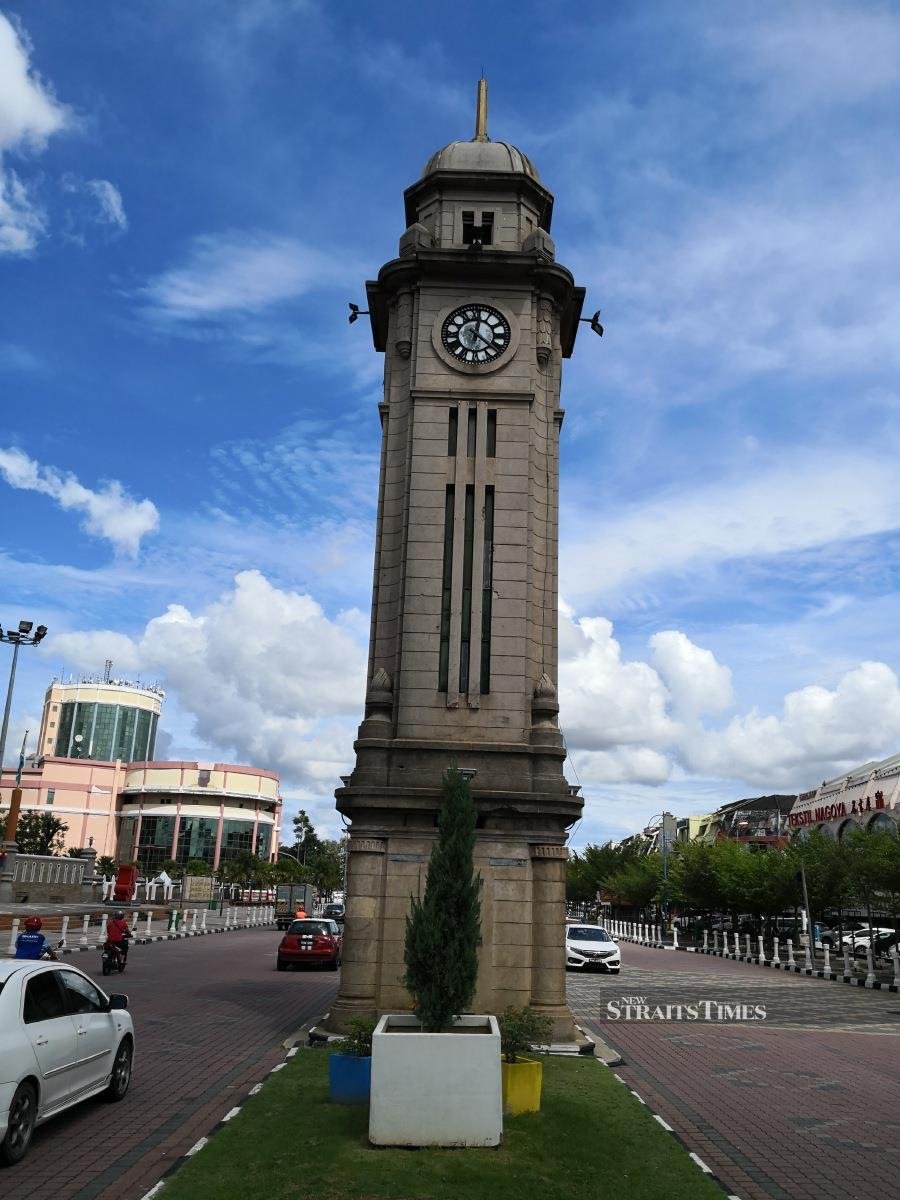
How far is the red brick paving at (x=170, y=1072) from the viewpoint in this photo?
965 centimetres

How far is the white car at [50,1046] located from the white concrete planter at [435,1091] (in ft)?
11.2

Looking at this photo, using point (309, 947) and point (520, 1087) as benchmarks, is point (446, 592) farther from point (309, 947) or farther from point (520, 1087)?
point (309, 947)

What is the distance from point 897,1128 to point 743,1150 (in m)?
2.73

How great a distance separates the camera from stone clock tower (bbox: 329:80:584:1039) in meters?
17.4

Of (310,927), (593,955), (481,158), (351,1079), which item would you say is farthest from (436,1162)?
(593,955)

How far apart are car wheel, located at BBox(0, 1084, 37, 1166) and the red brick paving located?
148mm

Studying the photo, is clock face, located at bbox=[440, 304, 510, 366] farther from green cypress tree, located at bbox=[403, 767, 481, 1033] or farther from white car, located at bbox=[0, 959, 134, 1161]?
white car, located at bbox=[0, 959, 134, 1161]

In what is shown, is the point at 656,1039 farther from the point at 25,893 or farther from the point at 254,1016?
the point at 25,893

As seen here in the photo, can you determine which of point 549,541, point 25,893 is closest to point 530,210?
point 549,541

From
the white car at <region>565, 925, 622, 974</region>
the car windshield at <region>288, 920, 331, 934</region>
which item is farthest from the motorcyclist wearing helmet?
the white car at <region>565, 925, 622, 974</region>

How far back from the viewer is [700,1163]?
10.6 meters

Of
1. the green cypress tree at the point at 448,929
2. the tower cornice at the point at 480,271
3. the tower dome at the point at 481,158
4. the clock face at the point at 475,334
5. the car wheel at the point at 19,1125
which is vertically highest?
the tower dome at the point at 481,158

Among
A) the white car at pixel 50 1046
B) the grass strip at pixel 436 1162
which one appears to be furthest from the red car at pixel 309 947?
the grass strip at pixel 436 1162

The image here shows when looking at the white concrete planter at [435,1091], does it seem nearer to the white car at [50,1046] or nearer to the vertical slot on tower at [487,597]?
the white car at [50,1046]
